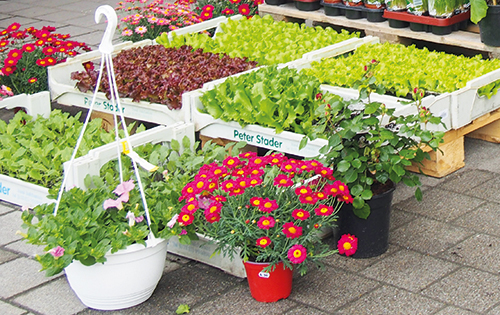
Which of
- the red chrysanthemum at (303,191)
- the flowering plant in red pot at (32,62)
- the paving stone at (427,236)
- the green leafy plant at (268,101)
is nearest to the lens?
the red chrysanthemum at (303,191)

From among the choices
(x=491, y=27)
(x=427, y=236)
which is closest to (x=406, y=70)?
(x=491, y=27)

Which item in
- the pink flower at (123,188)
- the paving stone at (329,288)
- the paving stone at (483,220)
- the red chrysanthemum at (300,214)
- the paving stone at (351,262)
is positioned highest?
the pink flower at (123,188)

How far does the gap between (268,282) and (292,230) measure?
0.36m

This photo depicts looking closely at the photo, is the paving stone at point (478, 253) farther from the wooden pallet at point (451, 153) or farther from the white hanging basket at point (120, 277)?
the white hanging basket at point (120, 277)

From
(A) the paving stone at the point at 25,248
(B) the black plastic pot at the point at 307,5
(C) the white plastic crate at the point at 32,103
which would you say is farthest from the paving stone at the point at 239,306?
(B) the black plastic pot at the point at 307,5

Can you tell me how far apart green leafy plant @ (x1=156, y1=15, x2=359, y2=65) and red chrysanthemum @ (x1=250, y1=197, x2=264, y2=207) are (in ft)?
7.06

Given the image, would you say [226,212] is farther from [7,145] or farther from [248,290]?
[7,145]

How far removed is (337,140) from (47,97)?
229 cm

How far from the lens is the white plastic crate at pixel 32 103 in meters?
4.75

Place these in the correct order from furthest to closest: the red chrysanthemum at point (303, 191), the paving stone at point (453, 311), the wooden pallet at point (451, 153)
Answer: the wooden pallet at point (451, 153)
the paving stone at point (453, 311)
the red chrysanthemum at point (303, 191)

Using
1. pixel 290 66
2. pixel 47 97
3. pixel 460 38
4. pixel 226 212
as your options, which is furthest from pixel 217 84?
pixel 460 38

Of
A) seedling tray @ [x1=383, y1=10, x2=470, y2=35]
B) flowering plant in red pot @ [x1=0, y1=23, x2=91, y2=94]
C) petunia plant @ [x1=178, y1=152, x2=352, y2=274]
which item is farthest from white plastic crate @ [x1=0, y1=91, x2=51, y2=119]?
seedling tray @ [x1=383, y1=10, x2=470, y2=35]

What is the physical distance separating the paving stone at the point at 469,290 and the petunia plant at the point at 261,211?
569 millimetres

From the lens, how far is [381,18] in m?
A: 5.66
